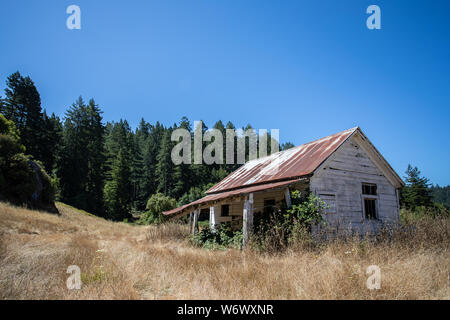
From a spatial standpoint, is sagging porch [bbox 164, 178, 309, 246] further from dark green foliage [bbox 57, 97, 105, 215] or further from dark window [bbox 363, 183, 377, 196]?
dark green foliage [bbox 57, 97, 105, 215]

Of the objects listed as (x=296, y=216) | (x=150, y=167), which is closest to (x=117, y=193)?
(x=150, y=167)

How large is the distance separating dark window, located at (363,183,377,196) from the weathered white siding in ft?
0.57

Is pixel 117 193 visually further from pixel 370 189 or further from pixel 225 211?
pixel 370 189

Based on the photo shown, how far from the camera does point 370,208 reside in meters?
11.1

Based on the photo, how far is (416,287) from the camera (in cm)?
364

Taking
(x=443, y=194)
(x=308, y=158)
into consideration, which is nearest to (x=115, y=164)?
(x=308, y=158)

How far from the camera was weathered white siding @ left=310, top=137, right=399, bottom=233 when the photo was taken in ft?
31.9

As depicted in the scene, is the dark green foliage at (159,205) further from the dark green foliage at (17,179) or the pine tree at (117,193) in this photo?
the pine tree at (117,193)

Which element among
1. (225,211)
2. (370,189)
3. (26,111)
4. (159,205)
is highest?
(26,111)

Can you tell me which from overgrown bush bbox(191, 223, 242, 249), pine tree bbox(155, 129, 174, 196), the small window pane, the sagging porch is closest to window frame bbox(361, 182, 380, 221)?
the small window pane

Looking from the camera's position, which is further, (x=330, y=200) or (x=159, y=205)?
(x=159, y=205)

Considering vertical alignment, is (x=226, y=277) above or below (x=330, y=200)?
below

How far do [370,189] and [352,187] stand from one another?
59.0 inches

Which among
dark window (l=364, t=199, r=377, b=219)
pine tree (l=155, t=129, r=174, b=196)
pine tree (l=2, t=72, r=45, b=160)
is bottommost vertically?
dark window (l=364, t=199, r=377, b=219)
